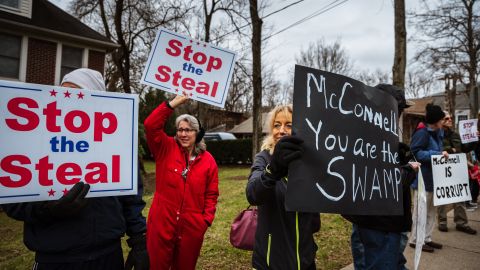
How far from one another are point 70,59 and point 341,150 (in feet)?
50.3

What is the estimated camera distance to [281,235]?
1867 millimetres

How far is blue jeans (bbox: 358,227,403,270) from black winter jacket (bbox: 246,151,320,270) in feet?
1.94

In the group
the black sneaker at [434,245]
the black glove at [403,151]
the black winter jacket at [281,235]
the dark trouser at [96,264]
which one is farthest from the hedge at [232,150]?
the dark trouser at [96,264]

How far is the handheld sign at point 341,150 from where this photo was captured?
4.84 feet

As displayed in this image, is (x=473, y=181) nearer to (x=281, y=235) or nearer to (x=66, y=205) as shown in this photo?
(x=281, y=235)

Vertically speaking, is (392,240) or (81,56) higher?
(81,56)

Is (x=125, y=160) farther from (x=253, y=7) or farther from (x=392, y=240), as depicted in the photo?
(x=253, y=7)

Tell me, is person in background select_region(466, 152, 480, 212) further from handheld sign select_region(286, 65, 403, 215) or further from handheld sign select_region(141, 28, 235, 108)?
handheld sign select_region(141, 28, 235, 108)

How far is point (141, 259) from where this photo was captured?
1912 mm

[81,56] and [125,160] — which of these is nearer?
[125,160]

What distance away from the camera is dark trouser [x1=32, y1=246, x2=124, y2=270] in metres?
1.65

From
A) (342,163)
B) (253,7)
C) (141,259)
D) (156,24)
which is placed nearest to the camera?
(342,163)

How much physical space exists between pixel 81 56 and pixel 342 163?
51.0 feet

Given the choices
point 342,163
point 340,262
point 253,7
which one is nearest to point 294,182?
point 342,163
